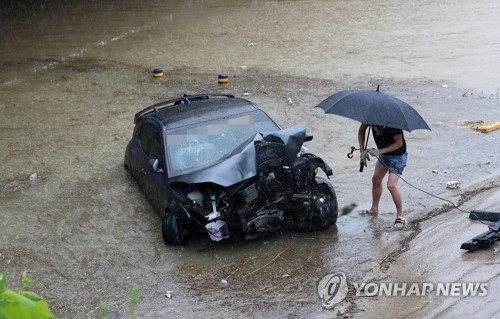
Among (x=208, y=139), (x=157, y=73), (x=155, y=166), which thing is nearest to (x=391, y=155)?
(x=208, y=139)

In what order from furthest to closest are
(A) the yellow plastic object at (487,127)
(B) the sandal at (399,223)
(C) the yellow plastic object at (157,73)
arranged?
(C) the yellow plastic object at (157,73) < (A) the yellow plastic object at (487,127) < (B) the sandal at (399,223)

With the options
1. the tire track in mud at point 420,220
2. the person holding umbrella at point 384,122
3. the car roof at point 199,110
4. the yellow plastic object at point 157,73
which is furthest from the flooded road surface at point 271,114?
the car roof at point 199,110

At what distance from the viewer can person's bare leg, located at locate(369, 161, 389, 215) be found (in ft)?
28.7

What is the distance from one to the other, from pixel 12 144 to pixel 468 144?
851cm

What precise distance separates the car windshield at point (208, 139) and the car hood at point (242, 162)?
254 millimetres

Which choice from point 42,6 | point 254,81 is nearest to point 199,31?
point 254,81

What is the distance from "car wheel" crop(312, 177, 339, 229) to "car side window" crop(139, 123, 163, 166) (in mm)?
2204

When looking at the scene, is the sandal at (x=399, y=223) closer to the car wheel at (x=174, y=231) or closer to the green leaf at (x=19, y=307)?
the car wheel at (x=174, y=231)

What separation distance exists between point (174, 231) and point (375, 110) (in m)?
2.96

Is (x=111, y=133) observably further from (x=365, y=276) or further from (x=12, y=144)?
(x=365, y=276)

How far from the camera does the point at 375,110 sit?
8.20 metres

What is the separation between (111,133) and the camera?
13.0 m

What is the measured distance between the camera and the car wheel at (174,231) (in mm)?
8406

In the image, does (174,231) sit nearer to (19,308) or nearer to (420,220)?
(420,220)
